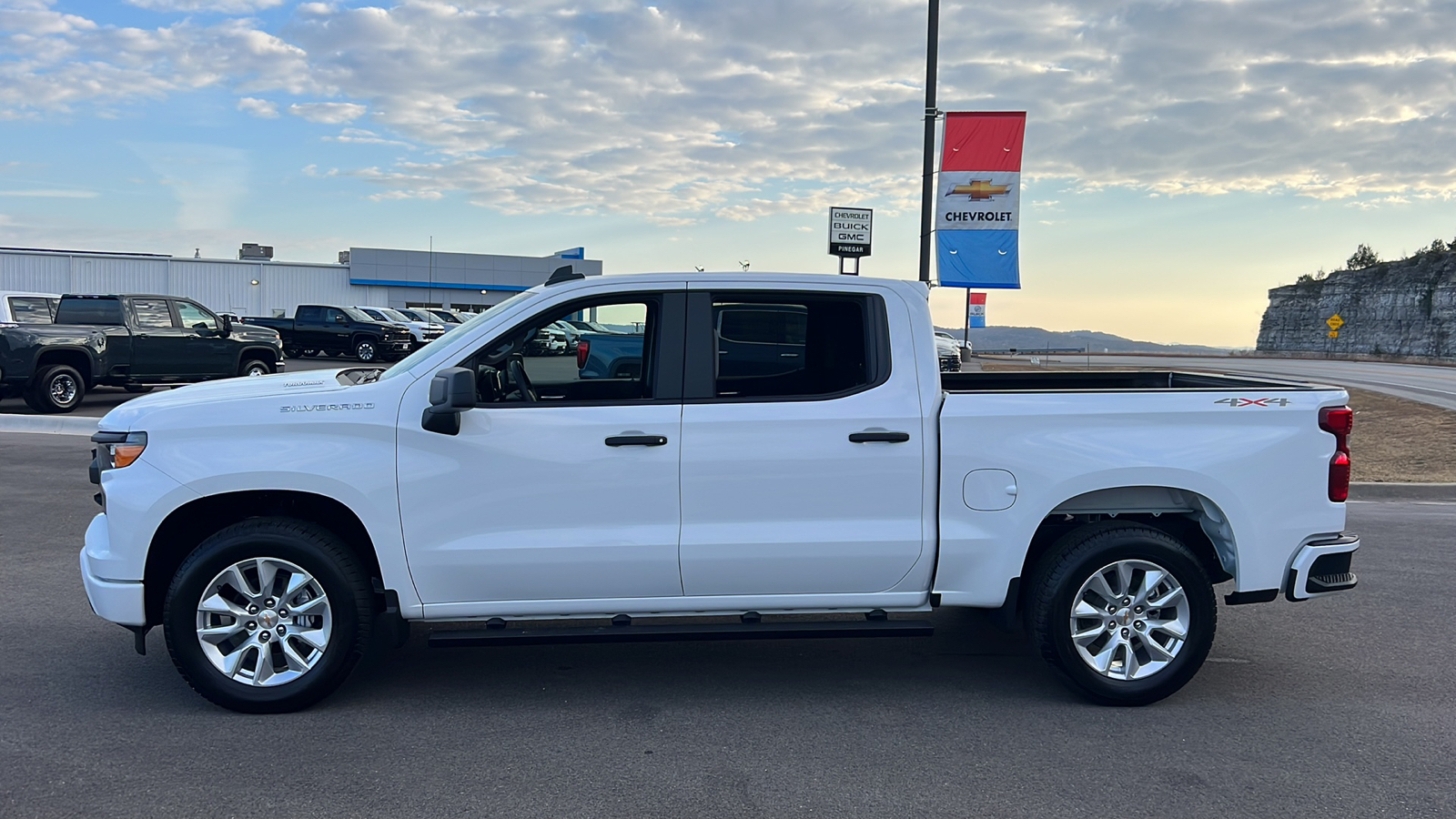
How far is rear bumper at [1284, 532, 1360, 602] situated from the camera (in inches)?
193

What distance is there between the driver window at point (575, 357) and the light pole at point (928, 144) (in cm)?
1047

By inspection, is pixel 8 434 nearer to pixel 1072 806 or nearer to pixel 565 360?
pixel 565 360

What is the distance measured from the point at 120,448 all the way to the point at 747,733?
9.58 feet

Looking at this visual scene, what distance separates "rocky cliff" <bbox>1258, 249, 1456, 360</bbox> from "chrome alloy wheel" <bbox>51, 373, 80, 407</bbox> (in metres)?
64.4

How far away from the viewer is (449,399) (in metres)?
4.32

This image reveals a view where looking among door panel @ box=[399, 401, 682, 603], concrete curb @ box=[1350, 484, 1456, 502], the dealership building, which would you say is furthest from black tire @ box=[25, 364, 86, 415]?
the dealership building

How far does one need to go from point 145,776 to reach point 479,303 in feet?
203

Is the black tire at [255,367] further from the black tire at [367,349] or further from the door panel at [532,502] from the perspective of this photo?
the door panel at [532,502]

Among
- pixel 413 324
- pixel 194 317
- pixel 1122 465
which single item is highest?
pixel 413 324

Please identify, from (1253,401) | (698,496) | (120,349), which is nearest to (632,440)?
(698,496)

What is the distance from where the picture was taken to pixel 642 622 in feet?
15.9

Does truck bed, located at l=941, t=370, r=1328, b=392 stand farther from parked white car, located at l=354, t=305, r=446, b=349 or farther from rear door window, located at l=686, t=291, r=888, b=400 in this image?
parked white car, located at l=354, t=305, r=446, b=349

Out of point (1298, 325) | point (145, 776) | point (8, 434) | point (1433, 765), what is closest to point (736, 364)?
point (145, 776)

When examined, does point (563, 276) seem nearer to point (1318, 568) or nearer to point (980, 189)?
point (1318, 568)
